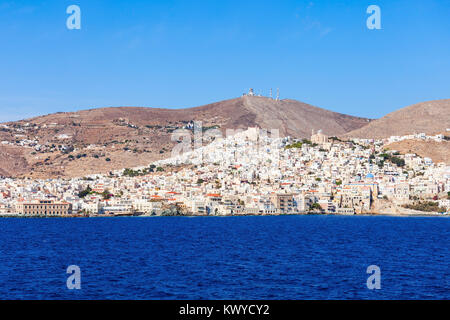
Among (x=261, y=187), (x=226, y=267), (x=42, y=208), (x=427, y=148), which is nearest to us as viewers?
(x=226, y=267)

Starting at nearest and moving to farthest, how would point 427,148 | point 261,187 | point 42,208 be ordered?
1. point 42,208
2. point 261,187
3. point 427,148

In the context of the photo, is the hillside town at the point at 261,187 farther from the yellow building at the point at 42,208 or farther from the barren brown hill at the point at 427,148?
the barren brown hill at the point at 427,148

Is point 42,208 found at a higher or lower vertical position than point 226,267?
higher

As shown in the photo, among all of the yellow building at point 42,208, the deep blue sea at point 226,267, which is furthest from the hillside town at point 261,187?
the deep blue sea at point 226,267

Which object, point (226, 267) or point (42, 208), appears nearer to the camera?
point (226, 267)

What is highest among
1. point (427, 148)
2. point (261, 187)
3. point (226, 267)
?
point (427, 148)

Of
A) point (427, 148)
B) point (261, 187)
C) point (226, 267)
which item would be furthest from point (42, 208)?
point (427, 148)

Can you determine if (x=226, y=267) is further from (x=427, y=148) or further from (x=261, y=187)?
(x=427, y=148)
